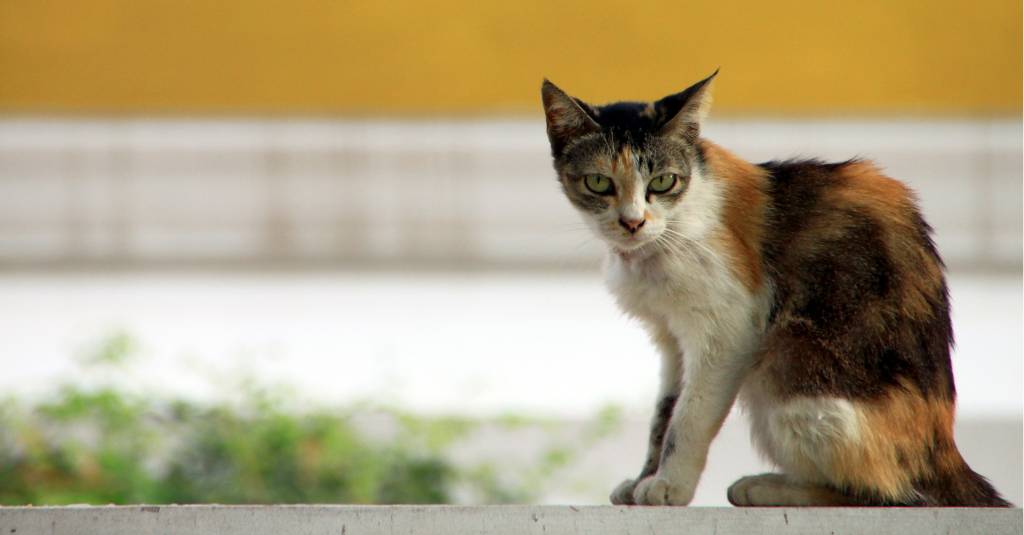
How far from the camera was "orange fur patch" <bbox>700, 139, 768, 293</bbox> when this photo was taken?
118 centimetres

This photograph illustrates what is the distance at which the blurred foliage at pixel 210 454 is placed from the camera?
9.07ft

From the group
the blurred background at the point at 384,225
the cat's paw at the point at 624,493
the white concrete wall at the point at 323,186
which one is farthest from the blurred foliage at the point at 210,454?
the cat's paw at the point at 624,493

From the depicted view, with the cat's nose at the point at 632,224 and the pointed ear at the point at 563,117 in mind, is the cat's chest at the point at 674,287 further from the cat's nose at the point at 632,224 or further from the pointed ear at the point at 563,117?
the pointed ear at the point at 563,117

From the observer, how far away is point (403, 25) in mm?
2787

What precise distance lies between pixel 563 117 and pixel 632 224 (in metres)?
0.17

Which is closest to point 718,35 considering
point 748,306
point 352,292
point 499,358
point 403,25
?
point 403,25

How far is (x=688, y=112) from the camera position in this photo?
1.22m

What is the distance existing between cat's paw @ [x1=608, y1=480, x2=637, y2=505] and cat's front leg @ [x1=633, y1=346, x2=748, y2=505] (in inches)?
2.9

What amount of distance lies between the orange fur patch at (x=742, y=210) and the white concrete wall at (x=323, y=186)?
196cm

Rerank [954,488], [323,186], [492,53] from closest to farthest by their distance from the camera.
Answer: [954,488]
[492,53]
[323,186]

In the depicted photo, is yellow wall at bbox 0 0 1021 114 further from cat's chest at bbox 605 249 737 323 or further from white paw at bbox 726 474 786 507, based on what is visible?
white paw at bbox 726 474 786 507

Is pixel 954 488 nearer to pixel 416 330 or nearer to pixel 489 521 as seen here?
pixel 489 521

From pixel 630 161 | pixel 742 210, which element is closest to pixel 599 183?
pixel 630 161

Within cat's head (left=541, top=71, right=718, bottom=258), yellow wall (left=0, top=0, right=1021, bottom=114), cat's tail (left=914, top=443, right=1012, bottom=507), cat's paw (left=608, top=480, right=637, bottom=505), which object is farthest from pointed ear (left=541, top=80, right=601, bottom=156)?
yellow wall (left=0, top=0, right=1021, bottom=114)
